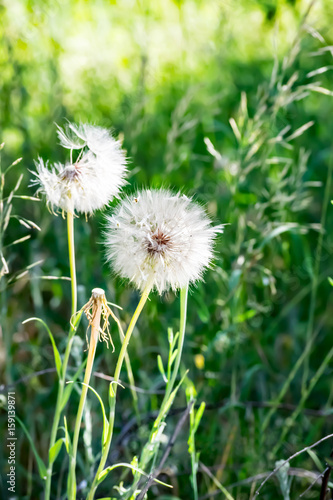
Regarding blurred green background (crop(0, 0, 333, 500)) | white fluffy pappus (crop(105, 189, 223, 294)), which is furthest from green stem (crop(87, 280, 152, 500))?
blurred green background (crop(0, 0, 333, 500))

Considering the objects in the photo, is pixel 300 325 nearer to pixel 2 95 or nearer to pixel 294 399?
pixel 294 399

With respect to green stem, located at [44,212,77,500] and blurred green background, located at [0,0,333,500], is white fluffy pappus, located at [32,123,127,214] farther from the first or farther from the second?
blurred green background, located at [0,0,333,500]

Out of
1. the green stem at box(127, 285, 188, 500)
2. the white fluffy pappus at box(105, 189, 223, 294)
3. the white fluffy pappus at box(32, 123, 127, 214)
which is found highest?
the white fluffy pappus at box(32, 123, 127, 214)

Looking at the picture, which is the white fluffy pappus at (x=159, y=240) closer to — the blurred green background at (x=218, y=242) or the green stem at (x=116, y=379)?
the green stem at (x=116, y=379)

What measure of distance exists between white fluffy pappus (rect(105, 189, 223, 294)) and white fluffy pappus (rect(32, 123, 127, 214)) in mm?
40

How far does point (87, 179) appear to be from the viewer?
833mm

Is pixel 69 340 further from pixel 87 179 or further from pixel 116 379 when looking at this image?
pixel 87 179

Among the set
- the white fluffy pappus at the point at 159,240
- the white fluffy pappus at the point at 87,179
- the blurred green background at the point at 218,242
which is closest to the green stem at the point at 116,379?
the white fluffy pappus at the point at 159,240

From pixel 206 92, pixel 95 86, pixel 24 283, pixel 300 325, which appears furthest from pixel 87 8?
pixel 300 325

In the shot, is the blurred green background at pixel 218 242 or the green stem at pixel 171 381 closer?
the green stem at pixel 171 381

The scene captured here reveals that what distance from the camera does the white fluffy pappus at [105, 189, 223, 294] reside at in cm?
77

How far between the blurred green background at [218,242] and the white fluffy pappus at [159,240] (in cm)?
28

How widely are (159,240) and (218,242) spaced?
246 mm

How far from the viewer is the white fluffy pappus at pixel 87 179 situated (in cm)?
82
